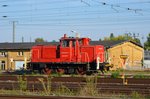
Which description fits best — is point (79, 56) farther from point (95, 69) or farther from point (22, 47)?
point (22, 47)

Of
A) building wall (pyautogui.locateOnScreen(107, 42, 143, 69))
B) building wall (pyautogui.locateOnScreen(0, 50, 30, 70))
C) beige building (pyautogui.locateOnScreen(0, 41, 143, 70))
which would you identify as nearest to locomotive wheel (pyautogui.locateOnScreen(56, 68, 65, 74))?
building wall (pyautogui.locateOnScreen(107, 42, 143, 69))

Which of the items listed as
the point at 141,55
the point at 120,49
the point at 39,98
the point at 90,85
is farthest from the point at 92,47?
the point at 141,55

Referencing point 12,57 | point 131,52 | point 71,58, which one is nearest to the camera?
point 71,58

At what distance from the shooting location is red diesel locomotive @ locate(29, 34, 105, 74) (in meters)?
36.8

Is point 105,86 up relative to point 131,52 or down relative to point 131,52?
down

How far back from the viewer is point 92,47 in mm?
37344

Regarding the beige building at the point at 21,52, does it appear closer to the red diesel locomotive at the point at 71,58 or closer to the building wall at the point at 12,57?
the building wall at the point at 12,57

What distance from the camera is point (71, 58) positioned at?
3775 cm

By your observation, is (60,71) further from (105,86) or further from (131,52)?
(131,52)

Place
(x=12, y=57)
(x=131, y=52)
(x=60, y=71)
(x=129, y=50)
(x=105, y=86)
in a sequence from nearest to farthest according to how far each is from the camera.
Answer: (x=105, y=86)
(x=60, y=71)
(x=12, y=57)
(x=129, y=50)
(x=131, y=52)

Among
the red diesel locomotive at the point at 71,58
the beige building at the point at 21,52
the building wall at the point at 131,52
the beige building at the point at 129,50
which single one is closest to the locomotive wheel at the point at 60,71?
the red diesel locomotive at the point at 71,58

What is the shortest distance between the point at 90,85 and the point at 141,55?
66246 mm

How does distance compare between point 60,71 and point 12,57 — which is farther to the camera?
point 12,57

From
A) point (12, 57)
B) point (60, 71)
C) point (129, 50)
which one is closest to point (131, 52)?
point (129, 50)
